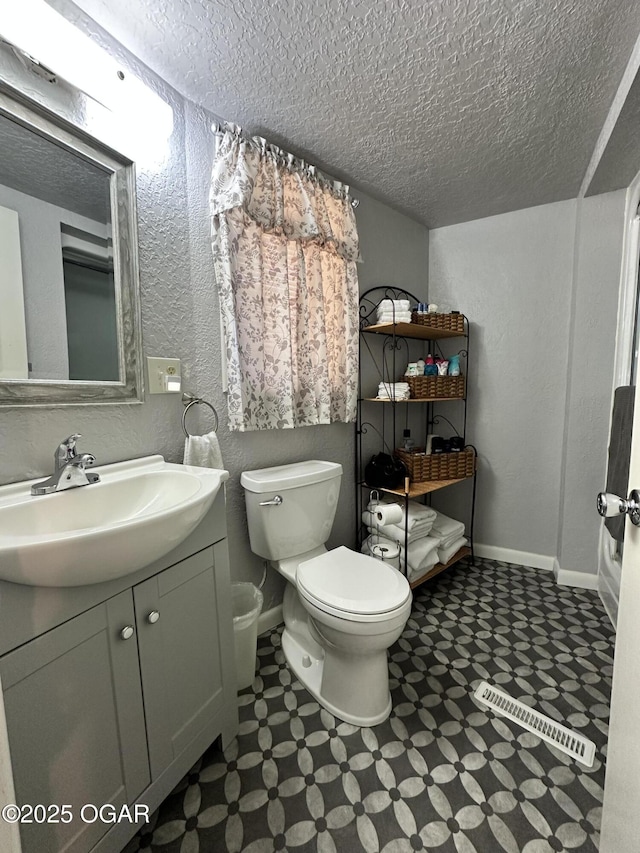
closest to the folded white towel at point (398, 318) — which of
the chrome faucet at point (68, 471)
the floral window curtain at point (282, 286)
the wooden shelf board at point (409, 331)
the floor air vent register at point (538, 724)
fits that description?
the wooden shelf board at point (409, 331)

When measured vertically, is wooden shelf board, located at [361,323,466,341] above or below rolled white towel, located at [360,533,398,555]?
above

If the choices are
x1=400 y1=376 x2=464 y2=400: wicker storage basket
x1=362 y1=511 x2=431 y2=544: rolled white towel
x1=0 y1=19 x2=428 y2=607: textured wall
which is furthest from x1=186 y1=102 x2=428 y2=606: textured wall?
x1=400 y1=376 x2=464 y2=400: wicker storage basket

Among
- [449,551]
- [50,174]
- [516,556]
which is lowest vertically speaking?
[516,556]

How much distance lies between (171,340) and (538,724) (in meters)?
1.86

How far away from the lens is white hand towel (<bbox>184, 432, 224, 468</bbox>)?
1.33m

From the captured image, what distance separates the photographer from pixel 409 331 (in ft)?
7.04

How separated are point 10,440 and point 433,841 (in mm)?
1514

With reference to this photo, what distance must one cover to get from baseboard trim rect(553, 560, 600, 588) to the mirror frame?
2.40 metres

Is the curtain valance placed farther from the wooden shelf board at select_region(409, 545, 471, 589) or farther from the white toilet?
the wooden shelf board at select_region(409, 545, 471, 589)

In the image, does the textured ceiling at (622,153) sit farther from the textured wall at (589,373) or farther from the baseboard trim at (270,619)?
the baseboard trim at (270,619)

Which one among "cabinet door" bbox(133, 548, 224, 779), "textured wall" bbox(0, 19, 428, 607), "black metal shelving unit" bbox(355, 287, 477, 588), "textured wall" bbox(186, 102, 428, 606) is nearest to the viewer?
"cabinet door" bbox(133, 548, 224, 779)

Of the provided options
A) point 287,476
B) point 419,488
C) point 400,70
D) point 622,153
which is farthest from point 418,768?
point 622,153

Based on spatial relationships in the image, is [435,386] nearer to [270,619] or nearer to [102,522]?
[270,619]

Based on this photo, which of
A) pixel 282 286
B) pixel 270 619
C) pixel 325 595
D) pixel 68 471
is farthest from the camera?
pixel 270 619
